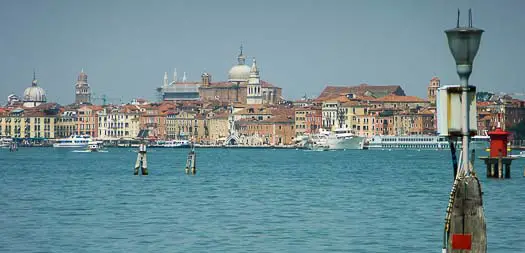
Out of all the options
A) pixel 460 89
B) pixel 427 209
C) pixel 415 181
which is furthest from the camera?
pixel 415 181

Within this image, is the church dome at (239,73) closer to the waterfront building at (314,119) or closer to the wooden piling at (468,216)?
the waterfront building at (314,119)

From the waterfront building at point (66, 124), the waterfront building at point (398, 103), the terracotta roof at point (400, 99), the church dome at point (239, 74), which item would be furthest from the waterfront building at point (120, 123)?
the terracotta roof at point (400, 99)

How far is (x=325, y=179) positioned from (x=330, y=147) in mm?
76706

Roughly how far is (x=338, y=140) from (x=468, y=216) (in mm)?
113275

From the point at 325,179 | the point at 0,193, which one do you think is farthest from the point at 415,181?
the point at 0,193

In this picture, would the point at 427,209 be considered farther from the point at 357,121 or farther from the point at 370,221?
the point at 357,121

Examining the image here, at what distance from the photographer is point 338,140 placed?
12238 cm

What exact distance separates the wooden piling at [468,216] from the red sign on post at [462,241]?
0.02 metres

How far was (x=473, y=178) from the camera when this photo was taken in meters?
9.05

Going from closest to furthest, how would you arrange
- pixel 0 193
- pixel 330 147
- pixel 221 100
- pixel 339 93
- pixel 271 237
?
pixel 271 237 < pixel 0 193 < pixel 330 147 < pixel 339 93 < pixel 221 100

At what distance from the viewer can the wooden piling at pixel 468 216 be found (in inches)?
360

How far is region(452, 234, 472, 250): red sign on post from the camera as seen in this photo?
928cm

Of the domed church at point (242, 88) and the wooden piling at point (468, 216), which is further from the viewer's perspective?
the domed church at point (242, 88)

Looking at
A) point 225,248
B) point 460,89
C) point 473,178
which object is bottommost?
point 225,248
